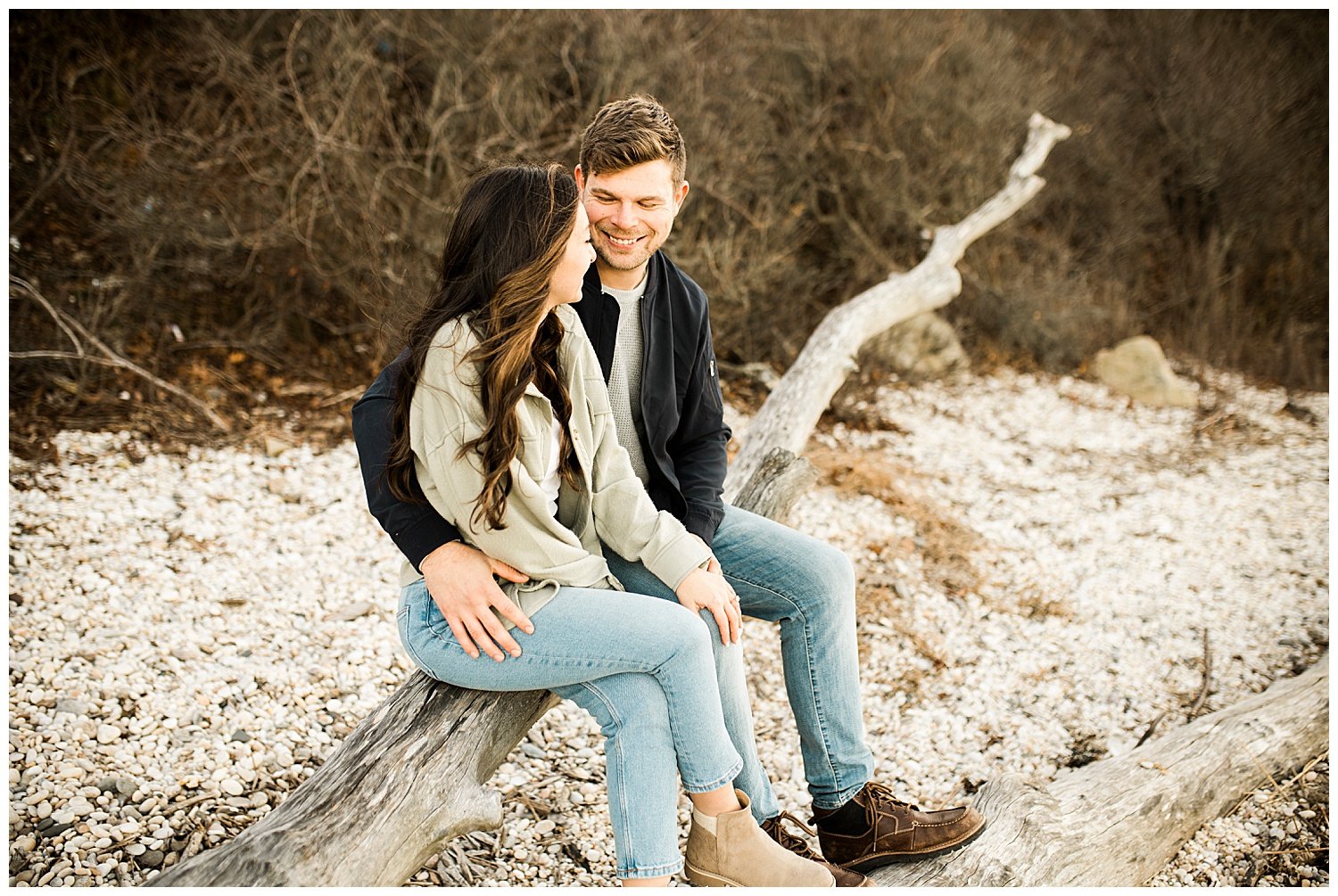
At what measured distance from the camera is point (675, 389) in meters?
2.64

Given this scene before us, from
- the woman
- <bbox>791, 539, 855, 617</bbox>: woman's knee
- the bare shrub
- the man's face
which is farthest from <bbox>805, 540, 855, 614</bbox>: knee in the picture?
the bare shrub

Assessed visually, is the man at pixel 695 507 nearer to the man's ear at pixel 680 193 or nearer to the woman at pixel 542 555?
the man's ear at pixel 680 193

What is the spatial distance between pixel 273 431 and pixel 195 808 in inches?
120

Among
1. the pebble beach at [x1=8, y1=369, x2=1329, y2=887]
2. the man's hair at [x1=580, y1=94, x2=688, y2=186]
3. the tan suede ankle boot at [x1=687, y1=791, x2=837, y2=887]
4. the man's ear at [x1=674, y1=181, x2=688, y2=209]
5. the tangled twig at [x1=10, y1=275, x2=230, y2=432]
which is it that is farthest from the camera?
the tangled twig at [x1=10, y1=275, x2=230, y2=432]

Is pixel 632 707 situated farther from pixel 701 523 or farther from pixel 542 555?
pixel 701 523

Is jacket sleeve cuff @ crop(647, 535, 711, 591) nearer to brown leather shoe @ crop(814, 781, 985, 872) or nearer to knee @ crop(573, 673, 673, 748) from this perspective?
knee @ crop(573, 673, 673, 748)

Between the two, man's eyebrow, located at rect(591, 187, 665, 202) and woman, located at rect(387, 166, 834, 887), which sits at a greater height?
man's eyebrow, located at rect(591, 187, 665, 202)

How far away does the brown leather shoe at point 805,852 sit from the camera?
2.23 meters

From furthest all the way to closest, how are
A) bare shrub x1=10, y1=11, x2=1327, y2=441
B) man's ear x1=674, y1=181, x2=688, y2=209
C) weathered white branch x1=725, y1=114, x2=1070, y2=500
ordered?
bare shrub x1=10, y1=11, x2=1327, y2=441
weathered white branch x1=725, y1=114, x2=1070, y2=500
man's ear x1=674, y1=181, x2=688, y2=209

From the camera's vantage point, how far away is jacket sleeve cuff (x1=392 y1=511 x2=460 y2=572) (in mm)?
2059

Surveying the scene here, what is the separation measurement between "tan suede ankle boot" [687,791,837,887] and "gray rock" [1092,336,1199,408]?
22.6ft

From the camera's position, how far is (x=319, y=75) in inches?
233

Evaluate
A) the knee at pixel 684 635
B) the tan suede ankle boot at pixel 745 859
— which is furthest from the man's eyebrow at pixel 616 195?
the tan suede ankle boot at pixel 745 859

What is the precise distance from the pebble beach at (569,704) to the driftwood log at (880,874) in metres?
0.20
